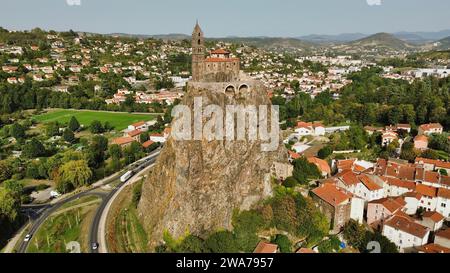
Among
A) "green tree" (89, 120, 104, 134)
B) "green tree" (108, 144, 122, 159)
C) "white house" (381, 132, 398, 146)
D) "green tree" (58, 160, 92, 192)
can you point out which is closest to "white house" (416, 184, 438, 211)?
"white house" (381, 132, 398, 146)

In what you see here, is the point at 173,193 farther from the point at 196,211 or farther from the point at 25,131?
the point at 25,131

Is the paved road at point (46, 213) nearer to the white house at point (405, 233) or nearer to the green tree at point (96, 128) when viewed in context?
the green tree at point (96, 128)

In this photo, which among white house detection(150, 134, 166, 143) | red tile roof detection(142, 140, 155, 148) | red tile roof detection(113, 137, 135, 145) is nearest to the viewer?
red tile roof detection(113, 137, 135, 145)

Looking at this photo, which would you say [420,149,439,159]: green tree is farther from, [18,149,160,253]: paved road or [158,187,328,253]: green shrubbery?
[18,149,160,253]: paved road

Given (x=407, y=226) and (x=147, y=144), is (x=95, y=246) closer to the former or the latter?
(x=407, y=226)

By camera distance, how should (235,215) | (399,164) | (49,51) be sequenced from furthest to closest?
(49,51) < (399,164) < (235,215)

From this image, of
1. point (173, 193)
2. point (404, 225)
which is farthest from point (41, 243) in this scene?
point (404, 225)
